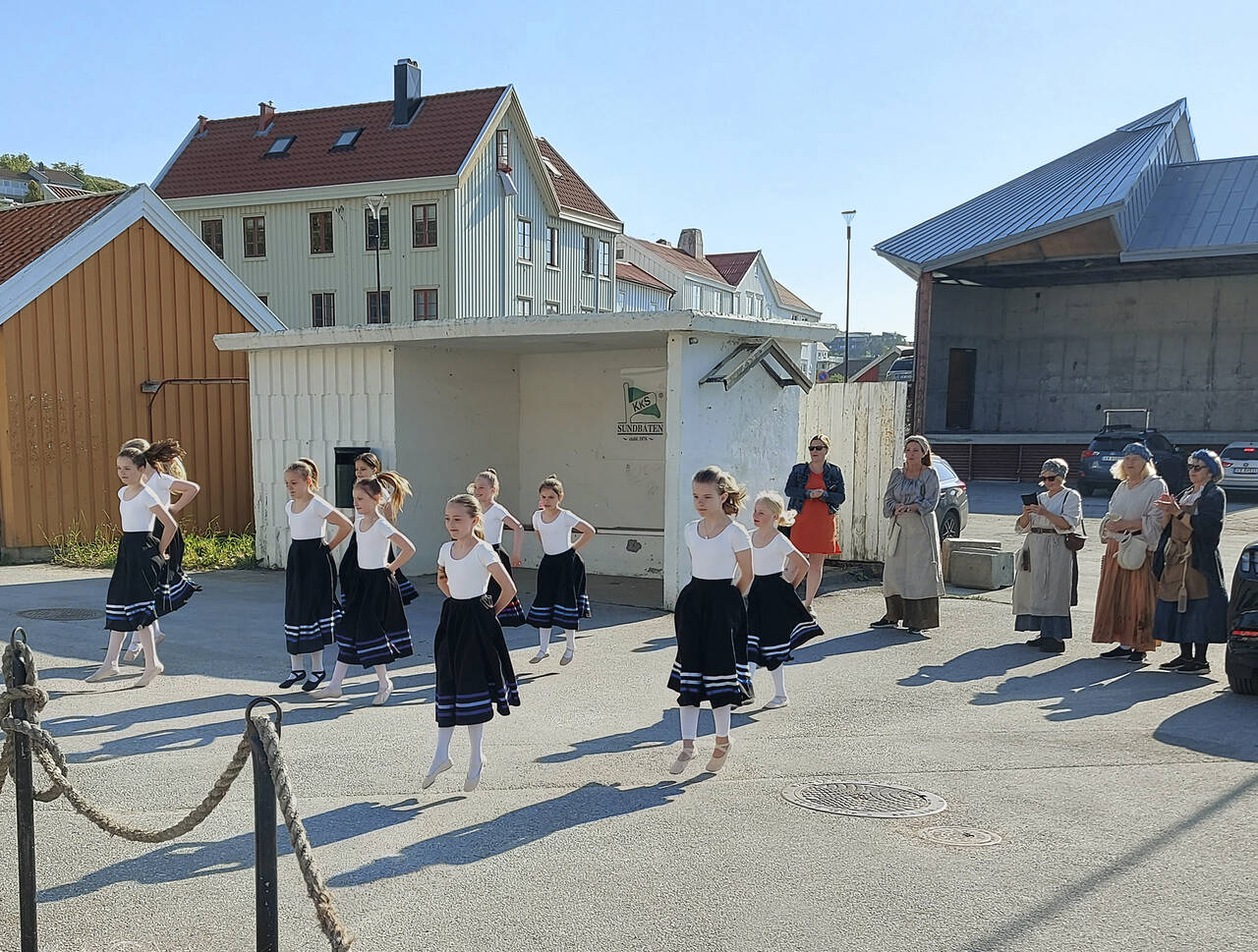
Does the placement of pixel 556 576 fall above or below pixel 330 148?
below

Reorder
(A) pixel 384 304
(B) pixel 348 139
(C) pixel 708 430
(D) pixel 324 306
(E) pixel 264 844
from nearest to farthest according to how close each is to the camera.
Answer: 1. (E) pixel 264 844
2. (C) pixel 708 430
3. (A) pixel 384 304
4. (D) pixel 324 306
5. (B) pixel 348 139

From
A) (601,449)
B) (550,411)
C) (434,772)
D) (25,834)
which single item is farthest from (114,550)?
(25,834)

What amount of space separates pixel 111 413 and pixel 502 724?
1082cm

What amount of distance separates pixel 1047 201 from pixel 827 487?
79.6 ft

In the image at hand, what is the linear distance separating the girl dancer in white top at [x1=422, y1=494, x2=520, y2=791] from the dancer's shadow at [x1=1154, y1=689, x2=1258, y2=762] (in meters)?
4.27

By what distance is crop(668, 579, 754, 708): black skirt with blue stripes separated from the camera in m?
6.08

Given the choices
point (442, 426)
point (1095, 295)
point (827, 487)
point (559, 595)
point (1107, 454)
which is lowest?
point (559, 595)

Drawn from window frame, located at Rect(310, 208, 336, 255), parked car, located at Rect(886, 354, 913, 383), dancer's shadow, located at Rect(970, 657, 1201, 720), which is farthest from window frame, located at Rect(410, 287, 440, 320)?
dancer's shadow, located at Rect(970, 657, 1201, 720)

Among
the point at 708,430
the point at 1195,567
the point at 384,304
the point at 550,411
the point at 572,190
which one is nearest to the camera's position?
the point at 1195,567

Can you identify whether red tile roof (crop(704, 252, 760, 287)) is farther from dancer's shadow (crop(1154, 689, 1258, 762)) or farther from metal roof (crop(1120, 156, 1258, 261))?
dancer's shadow (crop(1154, 689, 1258, 762))

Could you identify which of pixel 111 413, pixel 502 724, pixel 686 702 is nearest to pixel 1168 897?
pixel 686 702

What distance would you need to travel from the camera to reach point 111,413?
15.5 meters

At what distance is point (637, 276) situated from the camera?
50.6 m

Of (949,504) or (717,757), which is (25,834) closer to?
(717,757)
